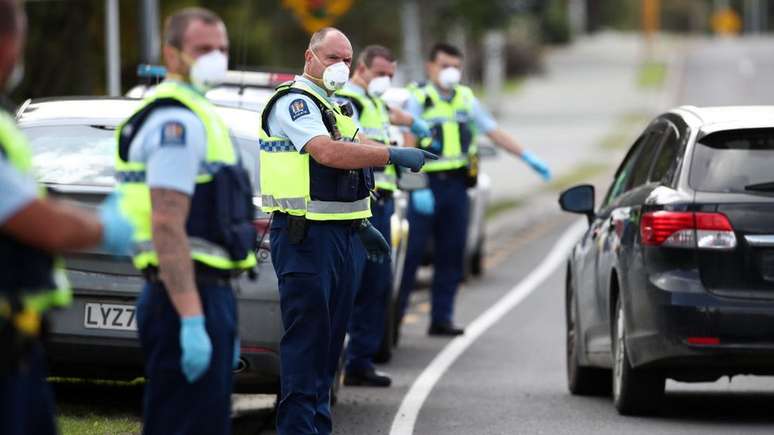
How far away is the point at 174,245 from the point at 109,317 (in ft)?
10.3

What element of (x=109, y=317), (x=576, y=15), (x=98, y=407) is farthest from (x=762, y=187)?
(x=576, y=15)

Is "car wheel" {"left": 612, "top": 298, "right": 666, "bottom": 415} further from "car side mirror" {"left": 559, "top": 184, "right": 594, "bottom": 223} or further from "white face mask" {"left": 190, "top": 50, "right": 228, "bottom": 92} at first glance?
"white face mask" {"left": 190, "top": 50, "right": 228, "bottom": 92}

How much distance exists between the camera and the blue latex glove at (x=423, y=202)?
1373 centimetres

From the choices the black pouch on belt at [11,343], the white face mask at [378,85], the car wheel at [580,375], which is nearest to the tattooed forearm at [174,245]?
the black pouch on belt at [11,343]

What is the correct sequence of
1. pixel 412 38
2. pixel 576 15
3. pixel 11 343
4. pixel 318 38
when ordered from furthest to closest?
pixel 576 15 → pixel 412 38 → pixel 318 38 → pixel 11 343

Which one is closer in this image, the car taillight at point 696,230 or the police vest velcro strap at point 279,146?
the police vest velcro strap at point 279,146

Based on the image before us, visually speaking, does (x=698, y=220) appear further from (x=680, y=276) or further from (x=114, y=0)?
(x=114, y=0)

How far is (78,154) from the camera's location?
9.13m

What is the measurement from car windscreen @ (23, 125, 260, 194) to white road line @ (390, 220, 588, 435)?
167 centimetres

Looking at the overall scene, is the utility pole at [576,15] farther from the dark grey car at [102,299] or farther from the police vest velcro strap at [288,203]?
the police vest velcro strap at [288,203]

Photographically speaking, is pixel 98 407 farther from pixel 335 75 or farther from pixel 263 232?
pixel 335 75

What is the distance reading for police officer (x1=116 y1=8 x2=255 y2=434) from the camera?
577 cm

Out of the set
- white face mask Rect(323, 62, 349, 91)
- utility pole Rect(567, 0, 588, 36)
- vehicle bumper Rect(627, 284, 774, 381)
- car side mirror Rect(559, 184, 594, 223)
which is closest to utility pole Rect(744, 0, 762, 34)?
utility pole Rect(567, 0, 588, 36)

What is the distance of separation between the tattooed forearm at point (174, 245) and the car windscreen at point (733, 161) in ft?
12.7
